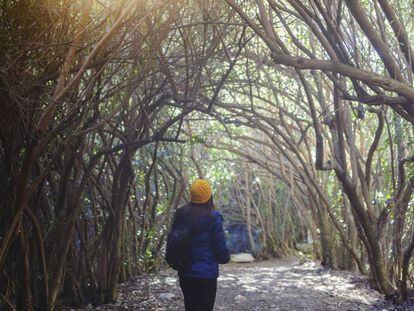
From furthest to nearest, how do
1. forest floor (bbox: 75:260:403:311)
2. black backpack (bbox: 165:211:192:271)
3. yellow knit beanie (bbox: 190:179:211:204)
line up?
forest floor (bbox: 75:260:403:311), yellow knit beanie (bbox: 190:179:211:204), black backpack (bbox: 165:211:192:271)

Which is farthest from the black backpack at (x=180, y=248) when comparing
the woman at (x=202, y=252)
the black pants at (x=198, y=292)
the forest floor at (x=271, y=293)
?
the forest floor at (x=271, y=293)

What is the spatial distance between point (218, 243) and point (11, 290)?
206 cm

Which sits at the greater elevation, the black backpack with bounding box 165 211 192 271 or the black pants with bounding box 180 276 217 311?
the black backpack with bounding box 165 211 192 271

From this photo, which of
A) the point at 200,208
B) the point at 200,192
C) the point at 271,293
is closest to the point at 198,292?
the point at 200,208

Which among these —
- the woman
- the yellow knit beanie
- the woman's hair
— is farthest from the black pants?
the yellow knit beanie

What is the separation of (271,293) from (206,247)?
3593 millimetres

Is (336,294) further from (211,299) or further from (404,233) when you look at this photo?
(211,299)

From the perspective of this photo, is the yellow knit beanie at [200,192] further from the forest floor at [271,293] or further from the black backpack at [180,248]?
the forest floor at [271,293]

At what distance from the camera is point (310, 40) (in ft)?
28.2

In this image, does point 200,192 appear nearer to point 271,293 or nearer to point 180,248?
point 180,248

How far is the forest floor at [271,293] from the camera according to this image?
7.05 metres

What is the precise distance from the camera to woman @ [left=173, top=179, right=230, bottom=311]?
4789mm

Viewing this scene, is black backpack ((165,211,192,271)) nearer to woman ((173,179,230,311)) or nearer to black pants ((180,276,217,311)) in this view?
woman ((173,179,230,311))

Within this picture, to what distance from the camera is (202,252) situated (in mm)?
4797
